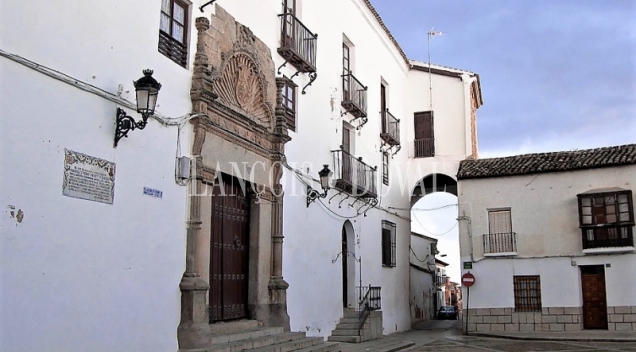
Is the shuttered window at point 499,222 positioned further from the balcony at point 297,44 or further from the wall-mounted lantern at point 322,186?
the balcony at point 297,44

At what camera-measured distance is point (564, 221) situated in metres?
18.0

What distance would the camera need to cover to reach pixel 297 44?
1233 cm

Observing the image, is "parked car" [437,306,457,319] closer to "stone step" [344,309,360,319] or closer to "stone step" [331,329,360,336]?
"stone step" [344,309,360,319]

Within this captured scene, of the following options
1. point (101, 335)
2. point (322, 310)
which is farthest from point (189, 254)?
point (322, 310)

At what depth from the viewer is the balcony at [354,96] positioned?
50.4ft

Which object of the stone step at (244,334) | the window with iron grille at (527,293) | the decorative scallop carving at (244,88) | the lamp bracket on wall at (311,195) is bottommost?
the stone step at (244,334)

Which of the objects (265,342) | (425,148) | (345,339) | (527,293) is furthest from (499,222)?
(265,342)

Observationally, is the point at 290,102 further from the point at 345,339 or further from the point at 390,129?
the point at 390,129

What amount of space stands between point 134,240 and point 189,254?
115cm

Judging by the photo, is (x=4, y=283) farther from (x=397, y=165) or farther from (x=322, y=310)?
(x=397, y=165)

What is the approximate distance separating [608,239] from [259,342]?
12.1 meters

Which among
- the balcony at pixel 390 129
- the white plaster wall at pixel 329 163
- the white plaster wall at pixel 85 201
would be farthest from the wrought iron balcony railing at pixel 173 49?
the balcony at pixel 390 129

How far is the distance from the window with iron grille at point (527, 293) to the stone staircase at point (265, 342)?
8713 mm

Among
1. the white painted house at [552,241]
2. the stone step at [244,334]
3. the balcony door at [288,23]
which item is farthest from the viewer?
the white painted house at [552,241]
